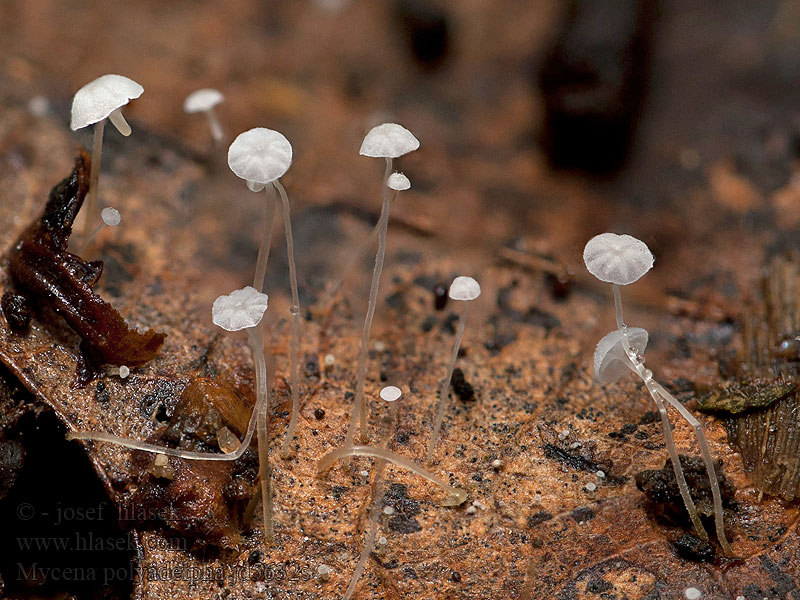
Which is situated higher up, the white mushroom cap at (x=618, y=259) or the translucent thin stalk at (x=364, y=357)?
the white mushroom cap at (x=618, y=259)

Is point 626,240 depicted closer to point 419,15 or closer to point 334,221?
point 334,221

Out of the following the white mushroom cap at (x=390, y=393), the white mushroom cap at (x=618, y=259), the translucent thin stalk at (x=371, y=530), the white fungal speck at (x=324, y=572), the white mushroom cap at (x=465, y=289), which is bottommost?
the white fungal speck at (x=324, y=572)

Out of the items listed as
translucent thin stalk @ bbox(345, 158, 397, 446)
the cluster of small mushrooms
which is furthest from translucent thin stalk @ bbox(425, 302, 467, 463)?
translucent thin stalk @ bbox(345, 158, 397, 446)

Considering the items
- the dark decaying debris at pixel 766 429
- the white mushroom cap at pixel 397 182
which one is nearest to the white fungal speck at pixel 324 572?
the white mushroom cap at pixel 397 182

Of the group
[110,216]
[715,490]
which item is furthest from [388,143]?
[715,490]

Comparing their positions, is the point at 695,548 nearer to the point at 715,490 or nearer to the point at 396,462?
the point at 715,490

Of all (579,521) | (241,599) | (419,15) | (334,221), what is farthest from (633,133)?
(241,599)

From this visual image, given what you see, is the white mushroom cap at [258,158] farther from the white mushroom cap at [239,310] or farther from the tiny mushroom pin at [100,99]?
the tiny mushroom pin at [100,99]
